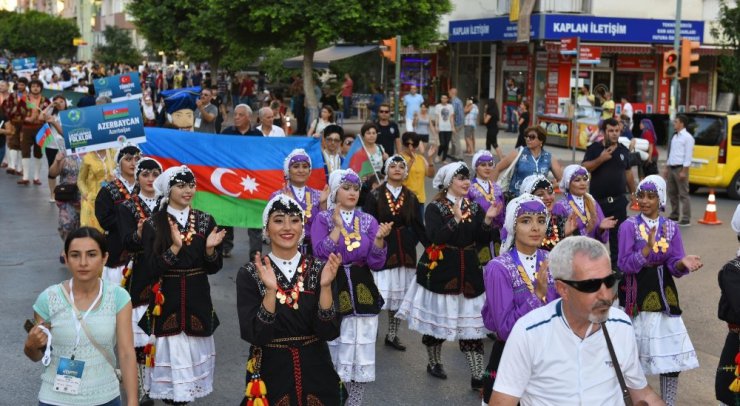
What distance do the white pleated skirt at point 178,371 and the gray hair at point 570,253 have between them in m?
3.62

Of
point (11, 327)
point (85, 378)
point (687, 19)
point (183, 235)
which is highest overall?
point (687, 19)

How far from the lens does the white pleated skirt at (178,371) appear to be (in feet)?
22.6

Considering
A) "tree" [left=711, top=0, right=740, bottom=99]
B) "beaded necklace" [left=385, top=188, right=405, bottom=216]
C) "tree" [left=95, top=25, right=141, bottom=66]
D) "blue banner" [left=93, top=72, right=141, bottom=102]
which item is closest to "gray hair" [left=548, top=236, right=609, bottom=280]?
"beaded necklace" [left=385, top=188, right=405, bottom=216]

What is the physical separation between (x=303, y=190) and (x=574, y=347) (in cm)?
511

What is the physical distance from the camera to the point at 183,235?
683 cm

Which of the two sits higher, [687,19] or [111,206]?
[687,19]

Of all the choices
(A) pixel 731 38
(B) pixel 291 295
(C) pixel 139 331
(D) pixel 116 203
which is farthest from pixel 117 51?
(B) pixel 291 295

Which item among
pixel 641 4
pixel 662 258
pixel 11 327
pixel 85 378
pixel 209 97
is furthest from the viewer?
pixel 641 4

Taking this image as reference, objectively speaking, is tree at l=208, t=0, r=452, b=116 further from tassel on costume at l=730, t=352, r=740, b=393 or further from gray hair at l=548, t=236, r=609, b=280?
gray hair at l=548, t=236, r=609, b=280

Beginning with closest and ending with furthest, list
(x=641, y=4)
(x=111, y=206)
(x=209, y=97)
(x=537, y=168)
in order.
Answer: (x=111, y=206) < (x=537, y=168) < (x=209, y=97) < (x=641, y=4)

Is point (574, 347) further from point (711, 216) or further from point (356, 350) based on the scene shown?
point (711, 216)

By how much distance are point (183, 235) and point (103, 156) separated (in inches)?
178

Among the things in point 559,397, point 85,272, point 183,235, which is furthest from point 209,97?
point 559,397

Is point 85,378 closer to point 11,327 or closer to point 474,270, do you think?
point 474,270
